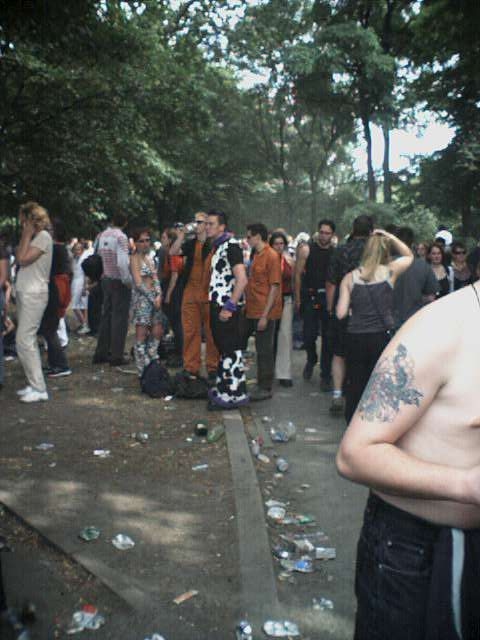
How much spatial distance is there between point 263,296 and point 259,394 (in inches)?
47.1

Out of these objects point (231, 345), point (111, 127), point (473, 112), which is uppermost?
point (473, 112)

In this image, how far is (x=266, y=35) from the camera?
22.3 meters

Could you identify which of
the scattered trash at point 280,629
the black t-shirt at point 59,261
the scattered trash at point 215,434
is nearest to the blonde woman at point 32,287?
the black t-shirt at point 59,261

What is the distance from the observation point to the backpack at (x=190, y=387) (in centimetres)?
822

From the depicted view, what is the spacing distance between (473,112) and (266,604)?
20537mm

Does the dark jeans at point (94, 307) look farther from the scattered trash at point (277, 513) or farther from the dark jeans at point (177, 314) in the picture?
the scattered trash at point (277, 513)

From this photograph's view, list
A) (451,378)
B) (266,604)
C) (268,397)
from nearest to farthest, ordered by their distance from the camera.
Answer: (451,378)
(266,604)
(268,397)

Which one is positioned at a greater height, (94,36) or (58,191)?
(94,36)

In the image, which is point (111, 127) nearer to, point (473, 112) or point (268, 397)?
point (268, 397)

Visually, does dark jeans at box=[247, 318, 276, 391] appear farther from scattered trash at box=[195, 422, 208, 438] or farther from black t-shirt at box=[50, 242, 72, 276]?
black t-shirt at box=[50, 242, 72, 276]

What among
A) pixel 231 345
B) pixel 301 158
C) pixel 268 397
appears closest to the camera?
pixel 231 345

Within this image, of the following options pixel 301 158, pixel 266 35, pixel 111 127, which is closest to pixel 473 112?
pixel 266 35

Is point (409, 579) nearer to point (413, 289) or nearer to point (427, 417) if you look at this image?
point (427, 417)

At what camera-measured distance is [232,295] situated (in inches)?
289
